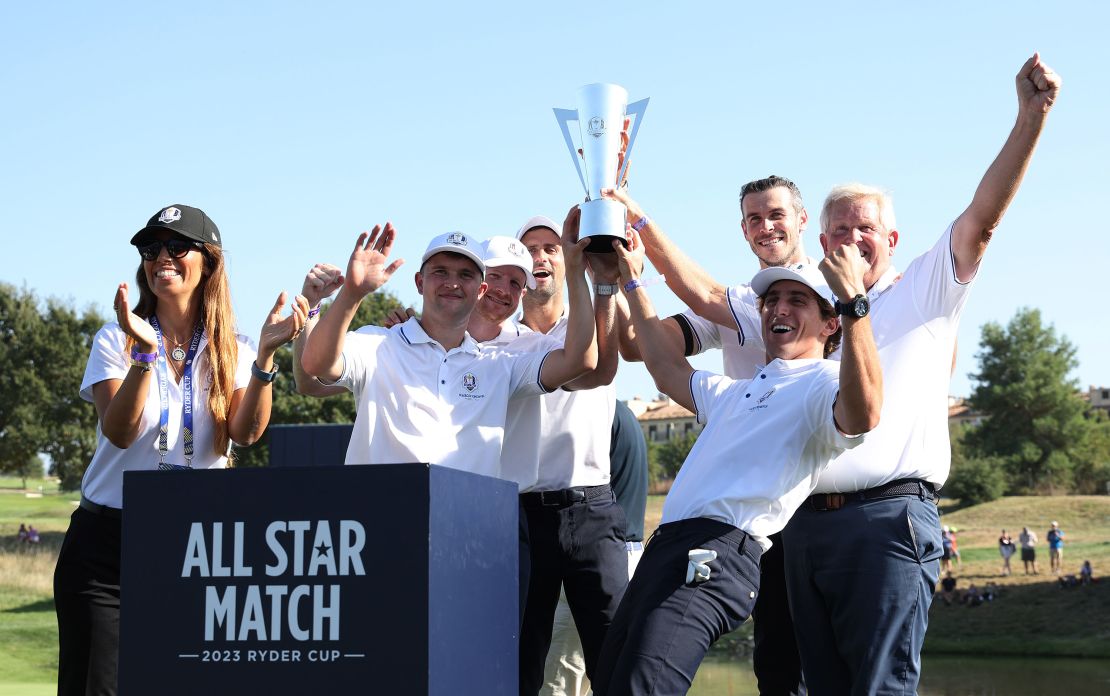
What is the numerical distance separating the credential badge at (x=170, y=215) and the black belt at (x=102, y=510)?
43.8 inches

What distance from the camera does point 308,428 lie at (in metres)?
17.2

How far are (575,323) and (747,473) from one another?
1189 millimetres

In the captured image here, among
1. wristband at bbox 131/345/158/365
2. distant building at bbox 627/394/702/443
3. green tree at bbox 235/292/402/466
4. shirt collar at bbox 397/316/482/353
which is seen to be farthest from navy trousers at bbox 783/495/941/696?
distant building at bbox 627/394/702/443

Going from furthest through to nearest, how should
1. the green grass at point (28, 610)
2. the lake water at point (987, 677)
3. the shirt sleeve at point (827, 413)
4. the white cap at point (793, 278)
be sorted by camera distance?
the lake water at point (987, 677) < the green grass at point (28, 610) < the white cap at point (793, 278) < the shirt sleeve at point (827, 413)

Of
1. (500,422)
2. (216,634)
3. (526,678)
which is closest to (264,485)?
(216,634)

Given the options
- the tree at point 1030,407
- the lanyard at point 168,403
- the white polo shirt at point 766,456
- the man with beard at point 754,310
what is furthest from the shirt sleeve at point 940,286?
the tree at point 1030,407

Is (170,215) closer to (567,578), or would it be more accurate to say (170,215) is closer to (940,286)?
(567,578)

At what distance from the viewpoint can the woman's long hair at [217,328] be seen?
475 centimetres

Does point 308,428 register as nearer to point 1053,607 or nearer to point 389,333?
point 389,333

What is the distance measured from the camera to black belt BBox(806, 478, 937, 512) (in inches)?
167

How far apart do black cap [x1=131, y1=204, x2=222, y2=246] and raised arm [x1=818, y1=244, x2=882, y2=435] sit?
247 cm

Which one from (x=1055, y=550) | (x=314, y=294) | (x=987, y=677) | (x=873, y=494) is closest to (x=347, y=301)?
(x=314, y=294)

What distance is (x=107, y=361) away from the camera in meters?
4.82

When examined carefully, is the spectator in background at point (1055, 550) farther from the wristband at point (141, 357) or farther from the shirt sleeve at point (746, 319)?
the wristband at point (141, 357)
